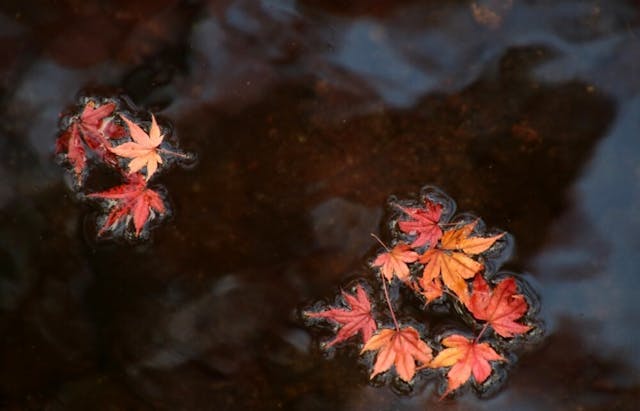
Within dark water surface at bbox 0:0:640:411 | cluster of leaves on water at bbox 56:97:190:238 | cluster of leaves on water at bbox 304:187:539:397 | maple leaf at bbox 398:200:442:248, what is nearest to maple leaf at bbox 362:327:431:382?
cluster of leaves on water at bbox 304:187:539:397

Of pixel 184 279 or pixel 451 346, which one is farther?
pixel 184 279

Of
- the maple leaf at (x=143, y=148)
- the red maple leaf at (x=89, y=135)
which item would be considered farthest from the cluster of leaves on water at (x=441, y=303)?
the red maple leaf at (x=89, y=135)

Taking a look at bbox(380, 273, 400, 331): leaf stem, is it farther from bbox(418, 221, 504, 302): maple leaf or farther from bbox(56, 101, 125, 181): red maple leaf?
bbox(56, 101, 125, 181): red maple leaf

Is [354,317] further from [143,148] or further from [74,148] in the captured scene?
[74,148]

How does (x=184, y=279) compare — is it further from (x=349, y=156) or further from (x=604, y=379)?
(x=604, y=379)

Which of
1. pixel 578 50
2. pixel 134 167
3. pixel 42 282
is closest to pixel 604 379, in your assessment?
pixel 578 50

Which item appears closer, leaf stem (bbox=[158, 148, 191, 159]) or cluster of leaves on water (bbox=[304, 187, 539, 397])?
cluster of leaves on water (bbox=[304, 187, 539, 397])

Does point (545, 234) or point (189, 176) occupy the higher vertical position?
point (545, 234)

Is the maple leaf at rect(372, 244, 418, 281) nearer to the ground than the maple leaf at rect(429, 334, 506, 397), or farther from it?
farther from it
